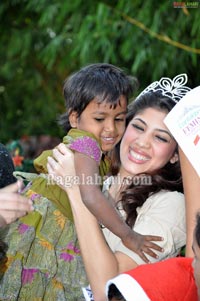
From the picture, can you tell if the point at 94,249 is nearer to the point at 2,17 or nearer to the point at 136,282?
the point at 136,282

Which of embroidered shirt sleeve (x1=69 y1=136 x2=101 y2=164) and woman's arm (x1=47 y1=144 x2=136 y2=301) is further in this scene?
embroidered shirt sleeve (x1=69 y1=136 x2=101 y2=164)

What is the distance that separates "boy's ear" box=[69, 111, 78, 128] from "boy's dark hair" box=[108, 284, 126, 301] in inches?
34.3

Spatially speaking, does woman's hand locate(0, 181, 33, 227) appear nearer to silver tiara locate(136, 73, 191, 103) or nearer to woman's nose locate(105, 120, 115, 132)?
woman's nose locate(105, 120, 115, 132)

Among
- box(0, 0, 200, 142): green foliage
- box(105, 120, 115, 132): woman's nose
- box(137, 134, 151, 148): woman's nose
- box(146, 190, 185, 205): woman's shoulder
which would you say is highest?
box(105, 120, 115, 132): woman's nose

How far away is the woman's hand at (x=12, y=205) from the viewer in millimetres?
1992

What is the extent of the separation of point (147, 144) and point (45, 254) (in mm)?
533

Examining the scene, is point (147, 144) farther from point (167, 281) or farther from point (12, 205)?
point (167, 281)

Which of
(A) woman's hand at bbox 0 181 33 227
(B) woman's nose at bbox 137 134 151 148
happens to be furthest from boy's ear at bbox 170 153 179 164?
(A) woman's hand at bbox 0 181 33 227

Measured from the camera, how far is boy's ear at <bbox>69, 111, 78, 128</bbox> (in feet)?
8.11

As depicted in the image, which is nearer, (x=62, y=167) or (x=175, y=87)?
(x=62, y=167)

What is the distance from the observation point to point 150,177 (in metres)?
2.41

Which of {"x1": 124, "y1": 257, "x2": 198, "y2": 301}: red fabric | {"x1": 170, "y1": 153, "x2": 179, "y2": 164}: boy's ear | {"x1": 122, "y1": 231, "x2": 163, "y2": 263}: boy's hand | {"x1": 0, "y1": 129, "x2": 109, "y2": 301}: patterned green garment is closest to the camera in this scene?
{"x1": 124, "y1": 257, "x2": 198, "y2": 301}: red fabric

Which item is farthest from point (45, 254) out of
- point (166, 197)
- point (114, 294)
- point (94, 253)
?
point (114, 294)

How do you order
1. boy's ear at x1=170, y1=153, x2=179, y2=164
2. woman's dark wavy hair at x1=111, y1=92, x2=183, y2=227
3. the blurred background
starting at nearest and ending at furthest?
woman's dark wavy hair at x1=111, y1=92, x2=183, y2=227, boy's ear at x1=170, y1=153, x2=179, y2=164, the blurred background
